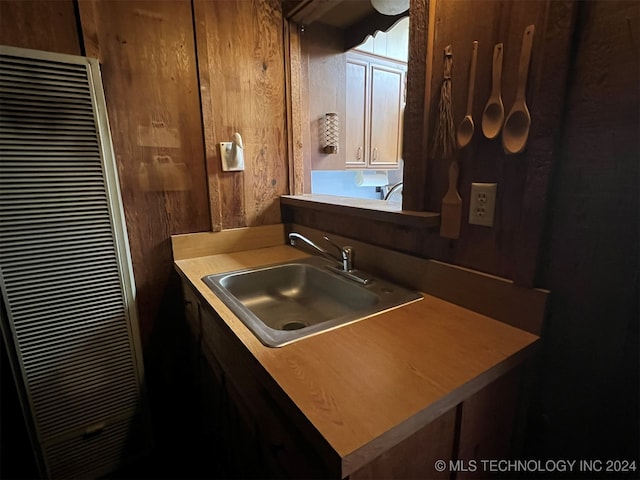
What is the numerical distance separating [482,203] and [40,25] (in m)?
1.57

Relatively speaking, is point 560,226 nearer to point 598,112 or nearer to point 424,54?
point 598,112

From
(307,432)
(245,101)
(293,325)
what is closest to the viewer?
(307,432)

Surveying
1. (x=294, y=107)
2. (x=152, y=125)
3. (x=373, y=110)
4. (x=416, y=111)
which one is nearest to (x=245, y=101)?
(x=294, y=107)

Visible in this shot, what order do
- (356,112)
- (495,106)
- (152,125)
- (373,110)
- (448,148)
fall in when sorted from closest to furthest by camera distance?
(495,106)
(448,148)
(152,125)
(356,112)
(373,110)

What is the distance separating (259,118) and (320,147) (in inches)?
16.1

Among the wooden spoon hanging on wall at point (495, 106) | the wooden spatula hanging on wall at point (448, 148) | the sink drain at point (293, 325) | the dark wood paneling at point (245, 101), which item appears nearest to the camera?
the wooden spoon hanging on wall at point (495, 106)

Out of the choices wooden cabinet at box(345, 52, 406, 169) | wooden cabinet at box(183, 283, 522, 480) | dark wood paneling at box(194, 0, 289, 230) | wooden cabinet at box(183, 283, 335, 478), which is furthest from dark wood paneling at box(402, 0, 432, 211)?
wooden cabinet at box(345, 52, 406, 169)

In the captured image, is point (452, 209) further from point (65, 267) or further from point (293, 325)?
point (65, 267)

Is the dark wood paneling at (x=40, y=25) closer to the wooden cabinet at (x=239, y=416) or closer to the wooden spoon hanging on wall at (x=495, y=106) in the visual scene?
the wooden cabinet at (x=239, y=416)

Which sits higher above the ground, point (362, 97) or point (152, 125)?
point (362, 97)

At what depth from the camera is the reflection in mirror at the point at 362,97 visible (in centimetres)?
182

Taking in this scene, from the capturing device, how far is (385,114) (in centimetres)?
232

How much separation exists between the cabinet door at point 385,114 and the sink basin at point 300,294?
1209 mm

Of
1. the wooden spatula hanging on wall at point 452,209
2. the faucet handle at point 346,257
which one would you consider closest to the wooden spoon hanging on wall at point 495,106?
the wooden spatula hanging on wall at point 452,209
